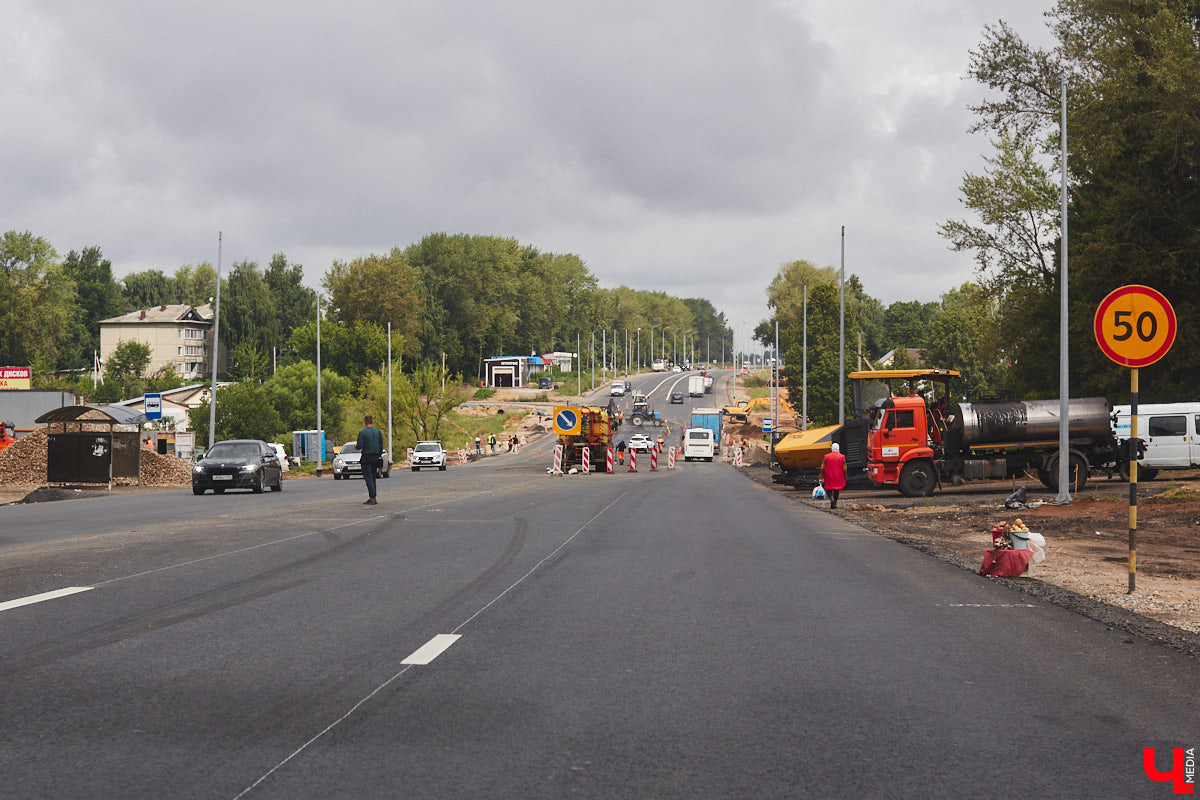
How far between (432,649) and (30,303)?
117 metres

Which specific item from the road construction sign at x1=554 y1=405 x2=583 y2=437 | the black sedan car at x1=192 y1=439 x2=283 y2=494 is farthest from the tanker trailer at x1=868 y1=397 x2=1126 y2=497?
the black sedan car at x1=192 y1=439 x2=283 y2=494

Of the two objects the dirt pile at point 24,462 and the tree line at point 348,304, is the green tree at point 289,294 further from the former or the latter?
the dirt pile at point 24,462

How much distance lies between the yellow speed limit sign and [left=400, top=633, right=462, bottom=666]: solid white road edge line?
295 inches

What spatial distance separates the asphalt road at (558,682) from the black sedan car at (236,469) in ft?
60.8

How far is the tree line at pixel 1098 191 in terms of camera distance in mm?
34531

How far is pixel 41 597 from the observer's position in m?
10.0

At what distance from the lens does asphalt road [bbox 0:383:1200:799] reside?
495 cm

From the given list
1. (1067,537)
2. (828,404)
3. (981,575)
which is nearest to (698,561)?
(981,575)

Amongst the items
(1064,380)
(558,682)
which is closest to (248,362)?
(1064,380)

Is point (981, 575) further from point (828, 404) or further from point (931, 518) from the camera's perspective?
point (828, 404)

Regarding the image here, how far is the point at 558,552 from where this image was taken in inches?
582

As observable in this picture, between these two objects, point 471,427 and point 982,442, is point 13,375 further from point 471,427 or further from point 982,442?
point 982,442

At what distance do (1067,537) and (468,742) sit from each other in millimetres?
16577
